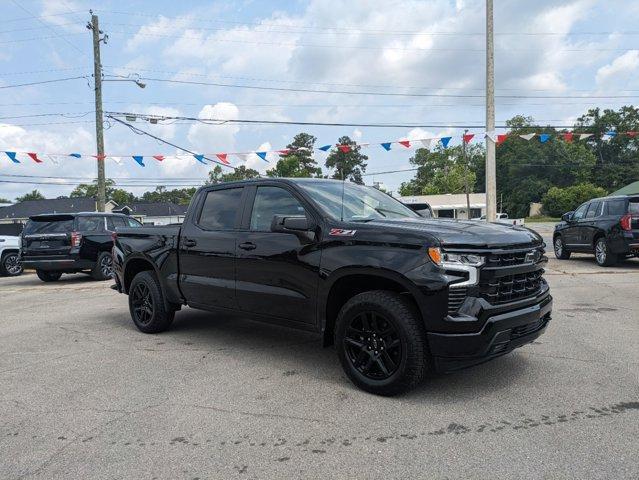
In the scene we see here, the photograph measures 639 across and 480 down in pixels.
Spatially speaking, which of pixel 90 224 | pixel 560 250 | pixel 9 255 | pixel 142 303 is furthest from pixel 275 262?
pixel 9 255

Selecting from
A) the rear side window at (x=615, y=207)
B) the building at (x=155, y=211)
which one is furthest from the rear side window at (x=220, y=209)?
the building at (x=155, y=211)

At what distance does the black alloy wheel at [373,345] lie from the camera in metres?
3.96

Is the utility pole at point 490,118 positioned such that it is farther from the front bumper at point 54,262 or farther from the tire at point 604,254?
the front bumper at point 54,262

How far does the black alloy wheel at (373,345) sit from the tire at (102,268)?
405 inches

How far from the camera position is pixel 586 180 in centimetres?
8044

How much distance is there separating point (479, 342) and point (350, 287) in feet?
3.89

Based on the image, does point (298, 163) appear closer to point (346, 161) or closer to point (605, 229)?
point (346, 161)

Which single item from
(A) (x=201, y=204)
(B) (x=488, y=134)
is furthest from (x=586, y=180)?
(A) (x=201, y=204)

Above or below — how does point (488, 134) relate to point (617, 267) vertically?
above

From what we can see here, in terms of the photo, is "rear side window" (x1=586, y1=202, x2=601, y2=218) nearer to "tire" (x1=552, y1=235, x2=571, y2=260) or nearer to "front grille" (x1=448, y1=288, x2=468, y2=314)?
"tire" (x1=552, y1=235, x2=571, y2=260)

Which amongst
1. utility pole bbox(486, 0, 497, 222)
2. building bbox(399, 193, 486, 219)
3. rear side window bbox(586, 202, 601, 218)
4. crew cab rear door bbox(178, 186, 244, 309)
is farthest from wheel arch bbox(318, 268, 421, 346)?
building bbox(399, 193, 486, 219)

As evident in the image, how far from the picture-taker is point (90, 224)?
41.7 ft

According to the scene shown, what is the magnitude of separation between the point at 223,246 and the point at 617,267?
35.6 ft

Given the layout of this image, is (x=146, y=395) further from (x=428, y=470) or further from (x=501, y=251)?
(x=501, y=251)
